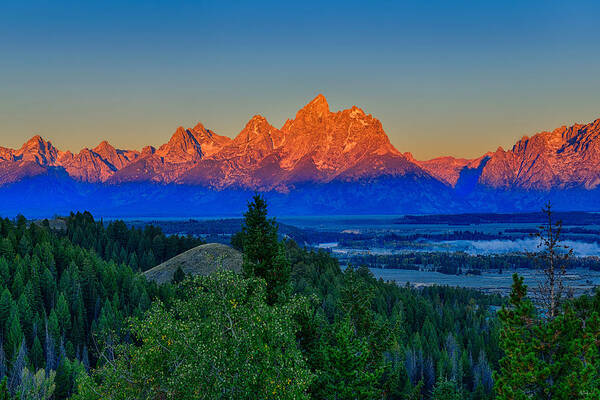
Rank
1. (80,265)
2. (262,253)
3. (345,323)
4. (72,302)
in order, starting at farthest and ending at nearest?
1. (80,265)
2. (72,302)
3. (262,253)
4. (345,323)

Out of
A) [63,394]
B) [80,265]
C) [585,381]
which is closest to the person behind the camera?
[585,381]

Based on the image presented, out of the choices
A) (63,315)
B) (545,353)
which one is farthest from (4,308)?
(545,353)

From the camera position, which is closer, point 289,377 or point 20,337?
point 289,377

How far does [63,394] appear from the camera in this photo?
334 ft

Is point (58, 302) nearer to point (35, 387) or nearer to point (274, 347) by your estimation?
point (35, 387)

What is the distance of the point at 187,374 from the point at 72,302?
129m

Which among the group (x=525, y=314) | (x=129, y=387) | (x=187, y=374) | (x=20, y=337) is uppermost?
(x=525, y=314)

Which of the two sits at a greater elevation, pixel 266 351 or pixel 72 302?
pixel 266 351

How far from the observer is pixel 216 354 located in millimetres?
31609

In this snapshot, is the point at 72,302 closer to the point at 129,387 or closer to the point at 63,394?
the point at 63,394

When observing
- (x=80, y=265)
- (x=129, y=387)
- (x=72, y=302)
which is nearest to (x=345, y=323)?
(x=129, y=387)

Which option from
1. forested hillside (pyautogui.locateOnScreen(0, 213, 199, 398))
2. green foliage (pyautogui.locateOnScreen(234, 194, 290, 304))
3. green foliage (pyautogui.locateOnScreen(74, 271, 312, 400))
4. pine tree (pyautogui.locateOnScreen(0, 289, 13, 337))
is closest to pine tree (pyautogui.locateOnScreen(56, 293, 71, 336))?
forested hillside (pyautogui.locateOnScreen(0, 213, 199, 398))

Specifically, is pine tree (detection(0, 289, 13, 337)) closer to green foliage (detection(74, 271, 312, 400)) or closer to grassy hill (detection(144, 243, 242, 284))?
grassy hill (detection(144, 243, 242, 284))

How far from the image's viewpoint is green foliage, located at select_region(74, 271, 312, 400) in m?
31.2
